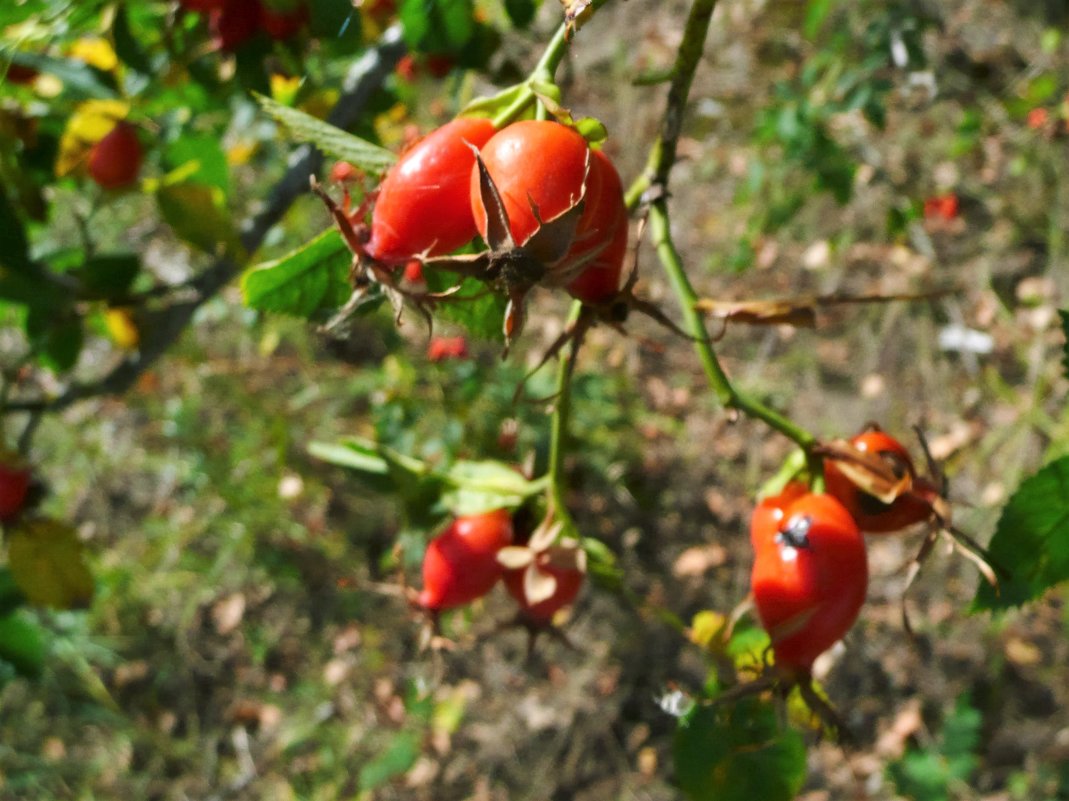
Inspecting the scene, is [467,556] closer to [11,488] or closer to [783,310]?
[783,310]

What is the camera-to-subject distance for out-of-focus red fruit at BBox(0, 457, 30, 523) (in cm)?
133

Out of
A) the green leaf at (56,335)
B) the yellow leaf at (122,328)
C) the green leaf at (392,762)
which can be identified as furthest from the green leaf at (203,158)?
the green leaf at (392,762)

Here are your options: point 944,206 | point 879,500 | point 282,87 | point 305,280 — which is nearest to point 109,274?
point 282,87

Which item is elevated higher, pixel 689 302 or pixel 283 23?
pixel 283 23

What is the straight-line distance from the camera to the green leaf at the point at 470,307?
0.74 m

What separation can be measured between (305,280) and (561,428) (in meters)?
0.29

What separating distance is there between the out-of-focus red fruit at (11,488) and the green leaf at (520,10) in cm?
105

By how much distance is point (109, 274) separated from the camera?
1347mm

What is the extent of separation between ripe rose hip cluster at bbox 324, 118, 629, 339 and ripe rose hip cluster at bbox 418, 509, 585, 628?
36 centimetres

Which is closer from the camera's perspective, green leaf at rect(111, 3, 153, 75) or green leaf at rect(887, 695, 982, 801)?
green leaf at rect(111, 3, 153, 75)

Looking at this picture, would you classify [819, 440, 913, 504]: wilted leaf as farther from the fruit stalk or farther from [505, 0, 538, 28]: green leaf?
[505, 0, 538, 28]: green leaf

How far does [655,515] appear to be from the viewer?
2830mm

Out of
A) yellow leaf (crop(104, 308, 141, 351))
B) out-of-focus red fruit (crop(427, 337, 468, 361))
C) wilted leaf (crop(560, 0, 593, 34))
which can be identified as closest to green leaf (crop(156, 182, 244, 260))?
yellow leaf (crop(104, 308, 141, 351))

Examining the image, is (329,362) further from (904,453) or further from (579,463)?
(904,453)
